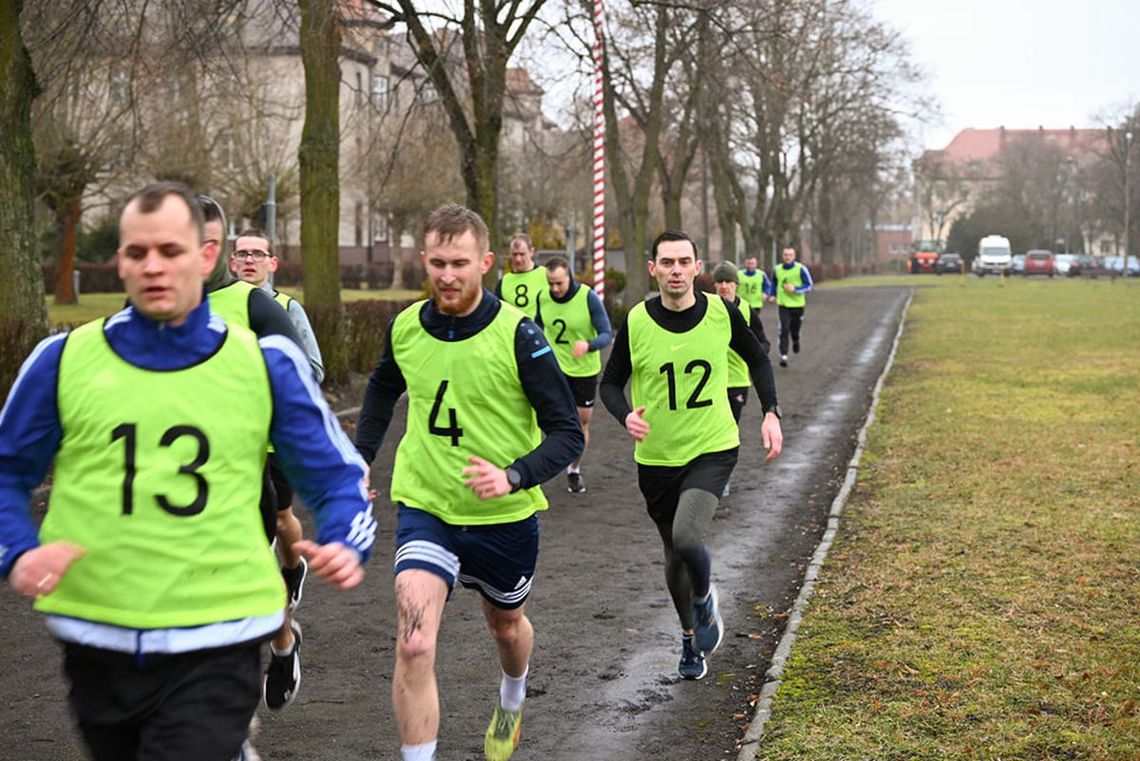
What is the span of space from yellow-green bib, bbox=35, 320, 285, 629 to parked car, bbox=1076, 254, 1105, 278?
319ft

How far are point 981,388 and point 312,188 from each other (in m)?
9.70

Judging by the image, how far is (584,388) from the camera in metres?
13.6

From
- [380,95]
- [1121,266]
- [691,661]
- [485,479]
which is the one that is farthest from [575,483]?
[1121,266]

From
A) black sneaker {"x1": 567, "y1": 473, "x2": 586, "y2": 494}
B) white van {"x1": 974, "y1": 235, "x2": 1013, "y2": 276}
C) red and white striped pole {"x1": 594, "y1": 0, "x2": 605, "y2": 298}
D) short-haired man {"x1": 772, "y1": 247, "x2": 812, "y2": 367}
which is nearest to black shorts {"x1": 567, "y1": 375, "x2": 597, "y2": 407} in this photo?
black sneaker {"x1": 567, "y1": 473, "x2": 586, "y2": 494}

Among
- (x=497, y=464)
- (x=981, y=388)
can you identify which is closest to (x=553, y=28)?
(x=981, y=388)

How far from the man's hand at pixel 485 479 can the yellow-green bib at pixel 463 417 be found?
1.44ft

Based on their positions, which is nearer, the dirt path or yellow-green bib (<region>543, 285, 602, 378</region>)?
the dirt path

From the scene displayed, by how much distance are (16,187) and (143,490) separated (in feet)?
43.6

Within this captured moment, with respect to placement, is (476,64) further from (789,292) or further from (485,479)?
(485,479)

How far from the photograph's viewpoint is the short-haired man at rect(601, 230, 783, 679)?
23.9 ft

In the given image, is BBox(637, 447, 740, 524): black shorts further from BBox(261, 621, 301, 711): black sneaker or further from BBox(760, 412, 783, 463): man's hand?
BBox(261, 621, 301, 711): black sneaker

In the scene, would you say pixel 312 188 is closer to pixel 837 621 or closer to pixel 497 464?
pixel 837 621

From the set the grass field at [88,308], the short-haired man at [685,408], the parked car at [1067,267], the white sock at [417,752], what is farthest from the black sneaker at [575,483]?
the parked car at [1067,267]

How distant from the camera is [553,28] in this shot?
26.3 m
